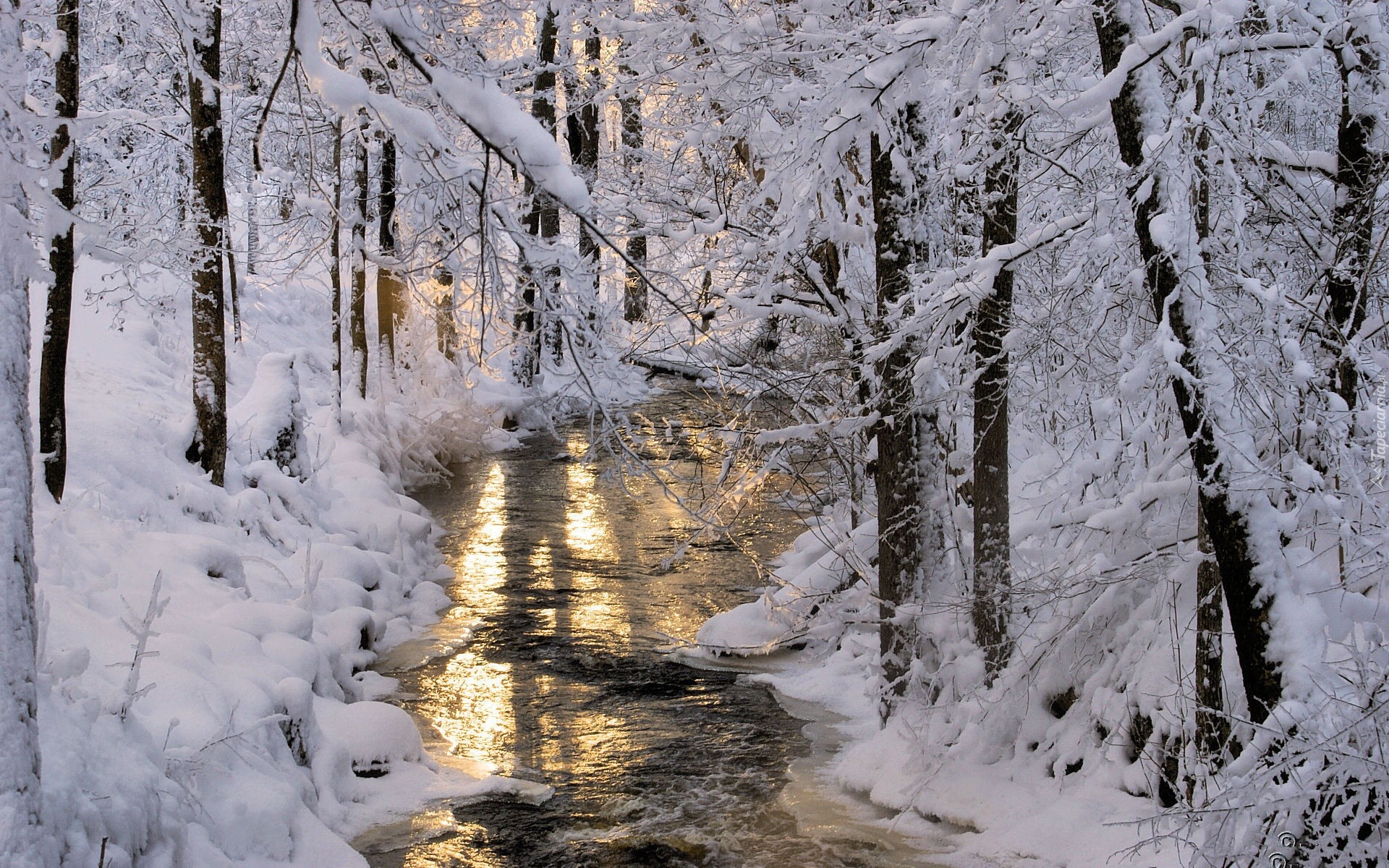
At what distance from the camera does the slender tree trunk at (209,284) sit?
1134 centimetres

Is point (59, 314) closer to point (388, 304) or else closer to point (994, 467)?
point (994, 467)

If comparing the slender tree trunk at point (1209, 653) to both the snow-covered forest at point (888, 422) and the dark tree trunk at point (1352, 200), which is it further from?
the dark tree trunk at point (1352, 200)

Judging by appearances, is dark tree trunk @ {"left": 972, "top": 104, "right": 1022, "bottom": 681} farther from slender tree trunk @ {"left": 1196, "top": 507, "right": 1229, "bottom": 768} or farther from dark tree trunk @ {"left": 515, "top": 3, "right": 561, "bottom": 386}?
dark tree trunk @ {"left": 515, "top": 3, "right": 561, "bottom": 386}

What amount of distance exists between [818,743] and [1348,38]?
19.4 ft

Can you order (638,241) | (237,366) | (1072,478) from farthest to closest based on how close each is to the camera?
(638,241) < (237,366) < (1072,478)

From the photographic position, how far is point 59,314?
904 centimetres

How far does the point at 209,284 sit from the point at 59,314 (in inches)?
101

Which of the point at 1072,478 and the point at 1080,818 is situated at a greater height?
the point at 1072,478

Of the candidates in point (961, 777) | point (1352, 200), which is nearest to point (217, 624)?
point (961, 777)

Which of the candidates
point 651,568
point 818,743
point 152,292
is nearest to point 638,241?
point 152,292

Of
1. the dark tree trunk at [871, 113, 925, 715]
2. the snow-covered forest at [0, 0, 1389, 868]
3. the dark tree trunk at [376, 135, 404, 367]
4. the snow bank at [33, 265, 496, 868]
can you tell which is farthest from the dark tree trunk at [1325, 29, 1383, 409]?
the dark tree trunk at [376, 135, 404, 367]

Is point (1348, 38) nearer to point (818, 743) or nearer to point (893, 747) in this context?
point (893, 747)

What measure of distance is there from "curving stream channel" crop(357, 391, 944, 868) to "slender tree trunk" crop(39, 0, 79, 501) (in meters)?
3.27

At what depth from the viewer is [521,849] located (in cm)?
682
